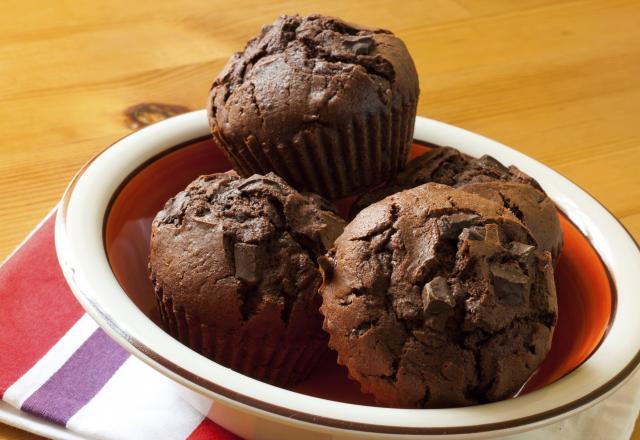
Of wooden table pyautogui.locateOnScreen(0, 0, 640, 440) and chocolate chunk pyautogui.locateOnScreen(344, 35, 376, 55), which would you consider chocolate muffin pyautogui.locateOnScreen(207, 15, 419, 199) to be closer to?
chocolate chunk pyautogui.locateOnScreen(344, 35, 376, 55)

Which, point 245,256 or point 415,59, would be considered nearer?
point 245,256

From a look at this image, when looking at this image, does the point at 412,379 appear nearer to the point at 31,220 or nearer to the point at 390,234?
the point at 390,234

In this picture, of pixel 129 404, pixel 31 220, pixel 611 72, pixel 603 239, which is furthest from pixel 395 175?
pixel 611 72

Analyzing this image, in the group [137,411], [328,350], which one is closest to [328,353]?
[328,350]

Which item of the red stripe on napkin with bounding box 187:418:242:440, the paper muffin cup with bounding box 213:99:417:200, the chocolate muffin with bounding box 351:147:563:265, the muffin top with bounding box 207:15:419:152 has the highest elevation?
the muffin top with bounding box 207:15:419:152

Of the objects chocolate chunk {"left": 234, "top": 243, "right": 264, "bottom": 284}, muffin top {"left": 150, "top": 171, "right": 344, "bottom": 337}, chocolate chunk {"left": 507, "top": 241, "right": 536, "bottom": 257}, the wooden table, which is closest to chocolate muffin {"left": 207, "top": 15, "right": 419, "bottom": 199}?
muffin top {"left": 150, "top": 171, "right": 344, "bottom": 337}

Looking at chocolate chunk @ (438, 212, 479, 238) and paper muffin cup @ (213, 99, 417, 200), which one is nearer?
chocolate chunk @ (438, 212, 479, 238)

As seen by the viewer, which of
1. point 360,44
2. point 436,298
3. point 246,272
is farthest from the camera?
point 360,44

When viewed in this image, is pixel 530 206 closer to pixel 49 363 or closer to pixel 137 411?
pixel 137 411
